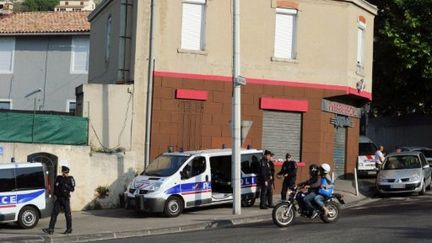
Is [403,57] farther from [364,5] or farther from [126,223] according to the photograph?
[126,223]

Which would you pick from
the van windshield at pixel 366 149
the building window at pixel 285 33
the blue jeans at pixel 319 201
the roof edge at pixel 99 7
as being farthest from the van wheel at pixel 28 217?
the van windshield at pixel 366 149

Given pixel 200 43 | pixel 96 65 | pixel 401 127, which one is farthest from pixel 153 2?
pixel 401 127

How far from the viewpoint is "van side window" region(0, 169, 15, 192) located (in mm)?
16875

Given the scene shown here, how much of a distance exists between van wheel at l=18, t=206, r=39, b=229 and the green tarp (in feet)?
13.7

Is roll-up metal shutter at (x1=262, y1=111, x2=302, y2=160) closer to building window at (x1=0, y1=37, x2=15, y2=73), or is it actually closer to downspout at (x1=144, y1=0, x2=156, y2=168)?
downspout at (x1=144, y1=0, x2=156, y2=168)

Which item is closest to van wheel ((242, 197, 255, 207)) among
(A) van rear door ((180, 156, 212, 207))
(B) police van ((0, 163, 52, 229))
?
(A) van rear door ((180, 156, 212, 207))

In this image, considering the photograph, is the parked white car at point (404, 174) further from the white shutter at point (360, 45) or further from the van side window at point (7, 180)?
the van side window at point (7, 180)

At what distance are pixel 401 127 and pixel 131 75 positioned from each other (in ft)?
83.3

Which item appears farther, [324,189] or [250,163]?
[250,163]

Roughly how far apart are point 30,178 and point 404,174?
12.8m

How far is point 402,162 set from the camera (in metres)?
24.5

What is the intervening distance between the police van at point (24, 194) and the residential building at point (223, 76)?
190 inches

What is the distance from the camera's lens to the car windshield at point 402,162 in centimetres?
2417

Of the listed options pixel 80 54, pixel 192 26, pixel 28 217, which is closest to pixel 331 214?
pixel 28 217
